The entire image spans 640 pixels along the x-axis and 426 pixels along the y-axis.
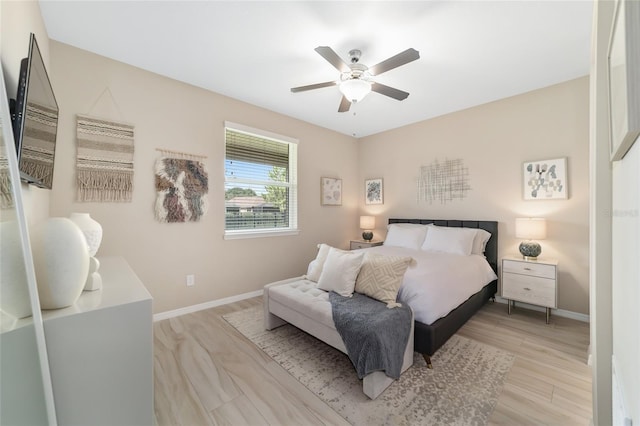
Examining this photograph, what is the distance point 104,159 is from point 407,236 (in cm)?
355

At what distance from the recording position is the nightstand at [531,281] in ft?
8.60

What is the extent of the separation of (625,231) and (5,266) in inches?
76.9

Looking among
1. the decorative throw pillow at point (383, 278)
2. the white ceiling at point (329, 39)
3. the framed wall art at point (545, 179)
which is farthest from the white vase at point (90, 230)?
the framed wall art at point (545, 179)

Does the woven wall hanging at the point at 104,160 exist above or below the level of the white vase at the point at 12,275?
above

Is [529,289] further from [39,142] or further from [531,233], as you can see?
[39,142]

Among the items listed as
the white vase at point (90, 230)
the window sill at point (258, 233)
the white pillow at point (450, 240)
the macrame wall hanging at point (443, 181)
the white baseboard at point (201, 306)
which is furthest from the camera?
the macrame wall hanging at point (443, 181)

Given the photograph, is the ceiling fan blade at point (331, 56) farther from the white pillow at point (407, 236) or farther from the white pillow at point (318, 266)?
the white pillow at point (407, 236)

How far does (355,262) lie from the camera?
2.19 m

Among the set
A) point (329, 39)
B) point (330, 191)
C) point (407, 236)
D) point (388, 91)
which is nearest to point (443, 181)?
point (407, 236)

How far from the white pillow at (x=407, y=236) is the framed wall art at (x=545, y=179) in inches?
50.4

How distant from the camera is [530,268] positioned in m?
2.75

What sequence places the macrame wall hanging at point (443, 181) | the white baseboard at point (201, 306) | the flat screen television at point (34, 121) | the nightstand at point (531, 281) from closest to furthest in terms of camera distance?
1. the flat screen television at point (34, 121)
2. the nightstand at point (531, 281)
3. the white baseboard at point (201, 306)
4. the macrame wall hanging at point (443, 181)

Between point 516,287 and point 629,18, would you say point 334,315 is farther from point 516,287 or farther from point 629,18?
point 516,287

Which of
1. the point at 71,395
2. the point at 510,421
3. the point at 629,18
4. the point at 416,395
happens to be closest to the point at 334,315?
the point at 416,395
